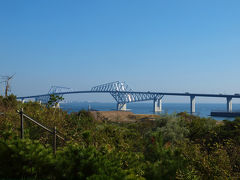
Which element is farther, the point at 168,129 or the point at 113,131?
the point at 168,129

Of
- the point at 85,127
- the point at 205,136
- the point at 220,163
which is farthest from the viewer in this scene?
the point at 205,136

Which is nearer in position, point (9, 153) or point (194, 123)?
point (9, 153)

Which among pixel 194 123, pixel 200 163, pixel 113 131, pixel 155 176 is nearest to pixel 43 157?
pixel 155 176

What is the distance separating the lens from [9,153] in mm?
4781

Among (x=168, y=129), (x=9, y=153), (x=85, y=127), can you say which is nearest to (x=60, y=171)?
(x=9, y=153)

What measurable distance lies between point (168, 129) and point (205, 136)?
148 cm

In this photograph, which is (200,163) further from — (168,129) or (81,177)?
(168,129)

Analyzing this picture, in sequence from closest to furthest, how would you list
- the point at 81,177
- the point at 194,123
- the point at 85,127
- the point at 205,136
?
the point at 81,177 < the point at 85,127 < the point at 205,136 < the point at 194,123

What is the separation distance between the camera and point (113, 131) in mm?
8578

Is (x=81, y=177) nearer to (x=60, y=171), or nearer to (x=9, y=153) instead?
(x=60, y=171)

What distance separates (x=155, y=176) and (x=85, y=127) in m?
5.16

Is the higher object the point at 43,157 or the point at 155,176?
the point at 43,157

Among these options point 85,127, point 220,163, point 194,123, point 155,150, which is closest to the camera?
point 220,163

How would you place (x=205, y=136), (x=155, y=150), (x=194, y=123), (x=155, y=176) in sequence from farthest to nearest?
(x=194, y=123) → (x=205, y=136) → (x=155, y=150) → (x=155, y=176)
